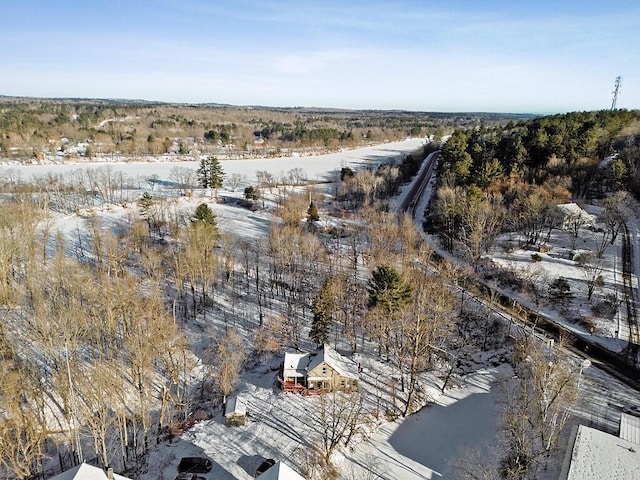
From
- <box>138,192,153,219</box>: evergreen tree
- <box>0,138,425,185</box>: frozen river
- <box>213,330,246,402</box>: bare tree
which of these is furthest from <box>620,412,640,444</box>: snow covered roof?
<box>0,138,425,185</box>: frozen river

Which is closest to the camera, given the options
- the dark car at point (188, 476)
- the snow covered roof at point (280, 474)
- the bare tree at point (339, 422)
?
the snow covered roof at point (280, 474)

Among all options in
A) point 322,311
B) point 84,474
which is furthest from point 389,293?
point 84,474

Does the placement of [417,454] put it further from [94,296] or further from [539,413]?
[94,296]

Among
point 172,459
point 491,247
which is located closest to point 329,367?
point 172,459

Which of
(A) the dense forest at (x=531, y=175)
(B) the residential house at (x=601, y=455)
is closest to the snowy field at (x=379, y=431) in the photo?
(B) the residential house at (x=601, y=455)

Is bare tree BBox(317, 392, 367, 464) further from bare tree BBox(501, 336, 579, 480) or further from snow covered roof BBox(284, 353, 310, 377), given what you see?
bare tree BBox(501, 336, 579, 480)

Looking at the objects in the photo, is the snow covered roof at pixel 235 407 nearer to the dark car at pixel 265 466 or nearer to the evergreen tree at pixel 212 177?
the dark car at pixel 265 466

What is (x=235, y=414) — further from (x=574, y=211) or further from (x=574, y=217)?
(x=574, y=211)
